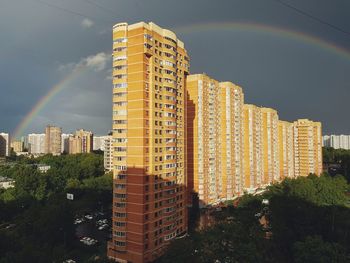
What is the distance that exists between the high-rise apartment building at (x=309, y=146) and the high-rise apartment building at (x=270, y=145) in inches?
411

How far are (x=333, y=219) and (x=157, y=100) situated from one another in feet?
78.1

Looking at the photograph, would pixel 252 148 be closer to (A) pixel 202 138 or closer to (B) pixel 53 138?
(A) pixel 202 138

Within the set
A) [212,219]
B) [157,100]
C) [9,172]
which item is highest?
[157,100]

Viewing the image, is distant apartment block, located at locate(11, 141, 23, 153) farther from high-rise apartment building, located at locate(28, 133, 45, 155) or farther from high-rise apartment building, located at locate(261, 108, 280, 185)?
high-rise apartment building, located at locate(261, 108, 280, 185)

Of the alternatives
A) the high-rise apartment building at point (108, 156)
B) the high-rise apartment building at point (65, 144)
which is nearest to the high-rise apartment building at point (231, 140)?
the high-rise apartment building at point (108, 156)

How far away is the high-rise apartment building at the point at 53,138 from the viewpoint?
409ft

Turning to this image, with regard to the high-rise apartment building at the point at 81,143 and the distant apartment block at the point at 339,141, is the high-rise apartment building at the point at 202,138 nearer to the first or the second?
the high-rise apartment building at the point at 81,143

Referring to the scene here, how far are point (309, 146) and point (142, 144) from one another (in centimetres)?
6199

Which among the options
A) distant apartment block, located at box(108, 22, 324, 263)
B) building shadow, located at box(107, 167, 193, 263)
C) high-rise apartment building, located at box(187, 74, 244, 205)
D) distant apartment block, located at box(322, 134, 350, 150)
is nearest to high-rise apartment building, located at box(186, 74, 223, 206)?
high-rise apartment building, located at box(187, 74, 244, 205)

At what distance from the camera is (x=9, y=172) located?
232ft

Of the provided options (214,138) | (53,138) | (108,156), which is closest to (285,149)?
(214,138)

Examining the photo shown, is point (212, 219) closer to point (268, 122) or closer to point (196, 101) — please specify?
point (196, 101)

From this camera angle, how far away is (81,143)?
390ft

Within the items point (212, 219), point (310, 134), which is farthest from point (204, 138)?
point (310, 134)
